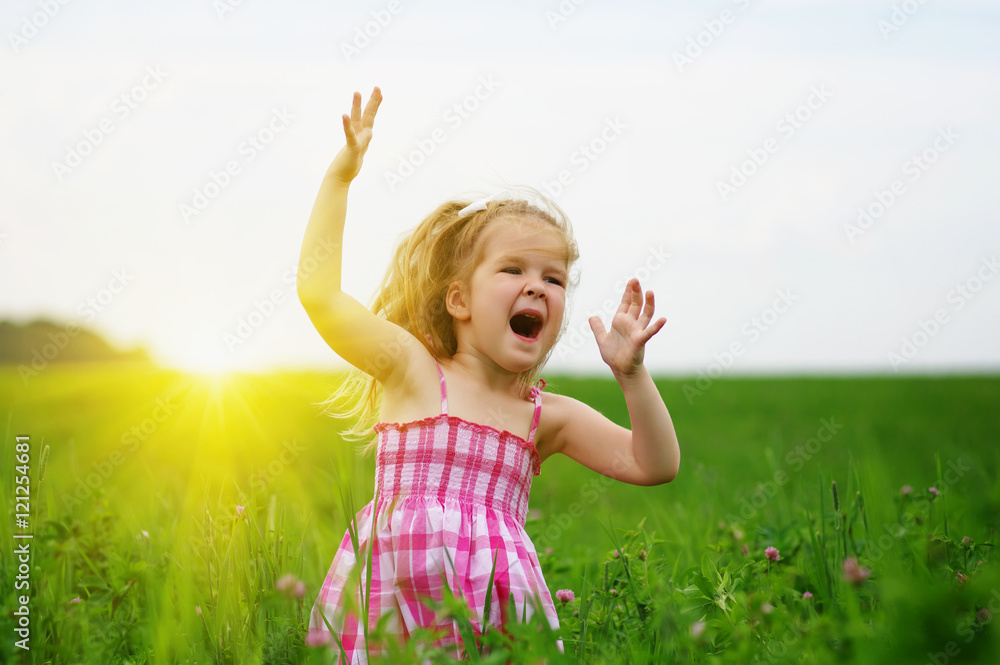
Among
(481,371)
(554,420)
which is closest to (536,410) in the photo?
(554,420)

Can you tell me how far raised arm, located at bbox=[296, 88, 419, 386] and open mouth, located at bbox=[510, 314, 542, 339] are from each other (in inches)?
16.9

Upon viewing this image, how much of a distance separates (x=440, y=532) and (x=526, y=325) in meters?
0.76

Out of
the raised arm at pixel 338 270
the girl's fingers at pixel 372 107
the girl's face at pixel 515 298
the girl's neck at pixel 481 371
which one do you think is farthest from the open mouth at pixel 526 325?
the girl's fingers at pixel 372 107

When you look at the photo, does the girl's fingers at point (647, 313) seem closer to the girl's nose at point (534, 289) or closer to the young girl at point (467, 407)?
the young girl at point (467, 407)

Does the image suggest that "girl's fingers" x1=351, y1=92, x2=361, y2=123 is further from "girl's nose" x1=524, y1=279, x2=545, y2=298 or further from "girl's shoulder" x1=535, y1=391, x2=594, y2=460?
"girl's shoulder" x1=535, y1=391, x2=594, y2=460

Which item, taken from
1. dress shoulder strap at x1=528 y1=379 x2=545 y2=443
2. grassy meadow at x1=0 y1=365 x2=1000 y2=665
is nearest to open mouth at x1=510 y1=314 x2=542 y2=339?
dress shoulder strap at x1=528 y1=379 x2=545 y2=443

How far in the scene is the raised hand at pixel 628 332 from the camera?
260 cm

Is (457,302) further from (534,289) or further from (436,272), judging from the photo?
(534,289)

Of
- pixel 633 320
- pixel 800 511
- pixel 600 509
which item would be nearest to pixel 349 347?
pixel 633 320

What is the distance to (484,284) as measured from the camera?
2777 mm

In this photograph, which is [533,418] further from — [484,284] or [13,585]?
[13,585]

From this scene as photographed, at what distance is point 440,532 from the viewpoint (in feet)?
8.21

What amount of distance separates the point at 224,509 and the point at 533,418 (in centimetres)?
107

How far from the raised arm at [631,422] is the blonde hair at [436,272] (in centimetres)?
24
